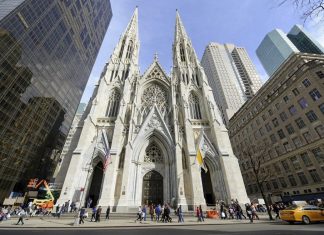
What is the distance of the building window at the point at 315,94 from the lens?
26.4 m

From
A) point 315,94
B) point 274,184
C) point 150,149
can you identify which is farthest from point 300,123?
point 150,149

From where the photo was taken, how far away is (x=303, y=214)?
35.1 ft

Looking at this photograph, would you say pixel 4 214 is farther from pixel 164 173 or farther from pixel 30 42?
pixel 30 42

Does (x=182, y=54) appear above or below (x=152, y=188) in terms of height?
above

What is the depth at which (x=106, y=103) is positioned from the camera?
25766mm

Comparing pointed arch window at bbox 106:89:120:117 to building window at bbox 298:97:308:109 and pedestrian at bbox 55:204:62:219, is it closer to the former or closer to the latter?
pedestrian at bbox 55:204:62:219

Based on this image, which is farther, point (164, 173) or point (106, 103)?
point (106, 103)

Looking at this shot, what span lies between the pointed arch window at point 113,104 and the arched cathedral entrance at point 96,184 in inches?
294

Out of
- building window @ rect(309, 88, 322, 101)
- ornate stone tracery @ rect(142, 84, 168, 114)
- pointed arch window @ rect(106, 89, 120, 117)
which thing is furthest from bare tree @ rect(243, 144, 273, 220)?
pointed arch window @ rect(106, 89, 120, 117)

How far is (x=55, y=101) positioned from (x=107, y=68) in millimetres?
23977

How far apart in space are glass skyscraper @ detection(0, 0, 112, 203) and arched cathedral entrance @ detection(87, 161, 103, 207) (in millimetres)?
21658

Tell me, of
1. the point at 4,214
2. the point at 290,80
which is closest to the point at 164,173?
the point at 4,214

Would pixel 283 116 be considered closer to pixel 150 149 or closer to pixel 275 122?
pixel 275 122

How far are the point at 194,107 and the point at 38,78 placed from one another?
Result: 35197mm
